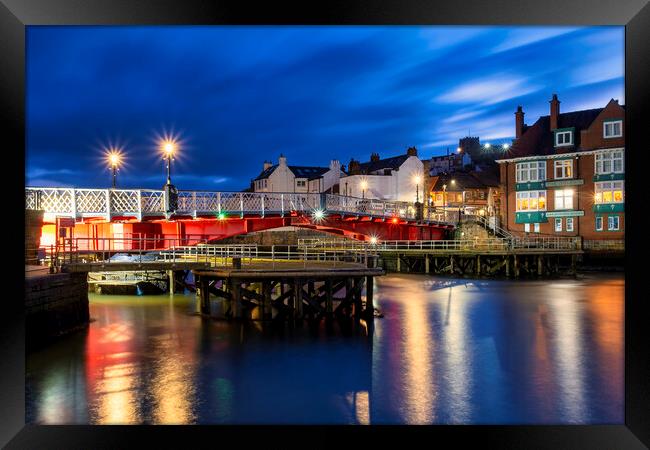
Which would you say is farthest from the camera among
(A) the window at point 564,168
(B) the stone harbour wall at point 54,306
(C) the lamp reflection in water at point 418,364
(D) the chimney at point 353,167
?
(D) the chimney at point 353,167

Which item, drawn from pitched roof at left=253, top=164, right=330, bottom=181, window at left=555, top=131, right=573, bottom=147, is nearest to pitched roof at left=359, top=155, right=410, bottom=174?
pitched roof at left=253, top=164, right=330, bottom=181

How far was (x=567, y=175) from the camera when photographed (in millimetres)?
41156

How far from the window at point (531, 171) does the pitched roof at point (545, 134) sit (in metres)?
0.84

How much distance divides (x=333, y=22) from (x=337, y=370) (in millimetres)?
9266

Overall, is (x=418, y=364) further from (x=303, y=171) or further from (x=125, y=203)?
(x=303, y=171)

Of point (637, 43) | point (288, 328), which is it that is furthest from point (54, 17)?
point (288, 328)

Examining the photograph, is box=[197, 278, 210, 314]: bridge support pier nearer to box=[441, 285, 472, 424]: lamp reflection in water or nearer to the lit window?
box=[441, 285, 472, 424]: lamp reflection in water

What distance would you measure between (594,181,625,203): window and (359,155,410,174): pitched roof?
2552 cm

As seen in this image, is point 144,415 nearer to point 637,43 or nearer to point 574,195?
point 637,43

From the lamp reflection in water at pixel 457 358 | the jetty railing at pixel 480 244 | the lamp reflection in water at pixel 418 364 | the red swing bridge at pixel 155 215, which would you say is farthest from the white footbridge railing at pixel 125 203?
the jetty railing at pixel 480 244

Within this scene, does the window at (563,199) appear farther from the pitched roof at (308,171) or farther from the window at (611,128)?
the pitched roof at (308,171)

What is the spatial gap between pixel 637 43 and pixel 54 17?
8.01 m

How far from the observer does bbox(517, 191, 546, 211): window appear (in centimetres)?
4188

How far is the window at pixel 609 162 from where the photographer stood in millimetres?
38781
